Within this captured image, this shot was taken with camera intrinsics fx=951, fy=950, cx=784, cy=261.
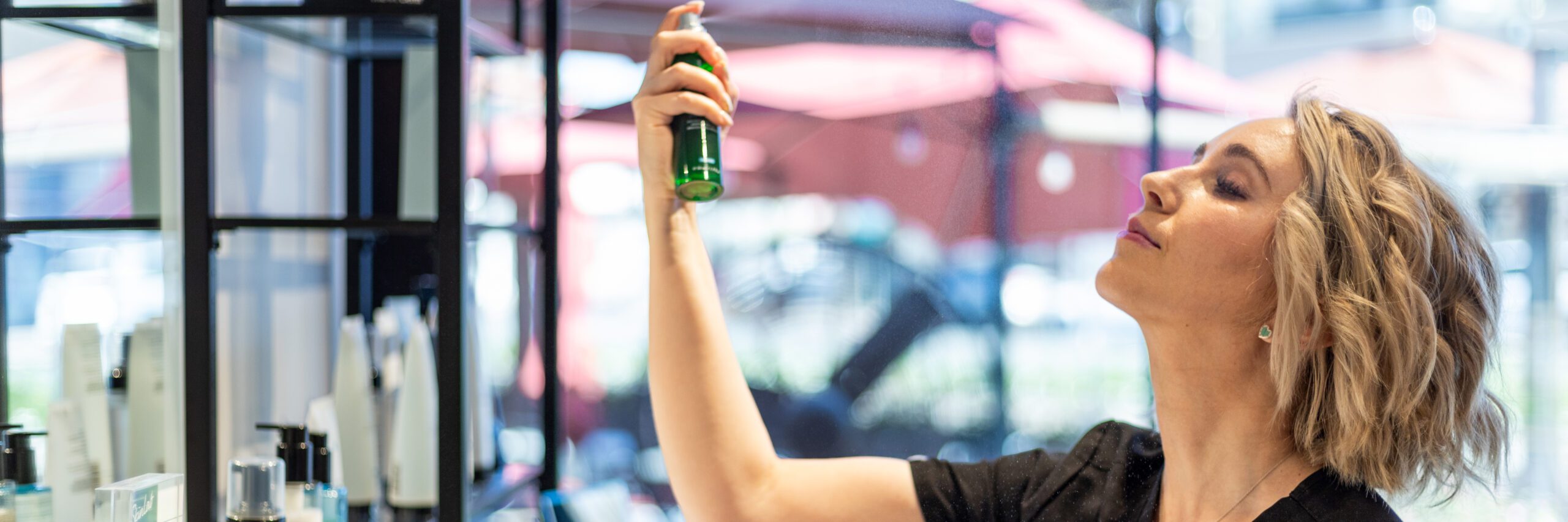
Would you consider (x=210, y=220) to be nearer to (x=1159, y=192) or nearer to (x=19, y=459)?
(x=19, y=459)

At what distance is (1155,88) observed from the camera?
1.58 m

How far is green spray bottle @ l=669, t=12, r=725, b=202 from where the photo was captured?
88 centimetres

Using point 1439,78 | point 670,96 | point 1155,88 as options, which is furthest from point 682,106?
point 1439,78

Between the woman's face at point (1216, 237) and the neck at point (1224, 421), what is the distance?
2 cm

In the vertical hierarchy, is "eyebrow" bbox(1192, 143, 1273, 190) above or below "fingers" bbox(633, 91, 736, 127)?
below

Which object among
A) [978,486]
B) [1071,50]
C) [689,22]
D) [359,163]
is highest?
[1071,50]

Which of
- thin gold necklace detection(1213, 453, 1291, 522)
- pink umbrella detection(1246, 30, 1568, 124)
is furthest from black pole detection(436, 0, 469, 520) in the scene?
pink umbrella detection(1246, 30, 1568, 124)

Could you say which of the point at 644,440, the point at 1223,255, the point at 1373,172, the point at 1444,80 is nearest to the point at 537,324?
the point at 644,440

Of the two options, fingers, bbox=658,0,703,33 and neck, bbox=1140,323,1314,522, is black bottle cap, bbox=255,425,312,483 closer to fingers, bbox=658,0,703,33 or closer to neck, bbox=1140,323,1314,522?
fingers, bbox=658,0,703,33

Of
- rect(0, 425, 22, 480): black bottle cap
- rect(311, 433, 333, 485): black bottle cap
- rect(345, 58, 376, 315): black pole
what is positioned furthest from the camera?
rect(345, 58, 376, 315): black pole

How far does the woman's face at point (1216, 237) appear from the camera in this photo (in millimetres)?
886

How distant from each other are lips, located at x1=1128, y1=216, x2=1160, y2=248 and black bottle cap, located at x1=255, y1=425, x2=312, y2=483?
2.67ft

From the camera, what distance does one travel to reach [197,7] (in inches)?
34.4

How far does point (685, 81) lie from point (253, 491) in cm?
52
